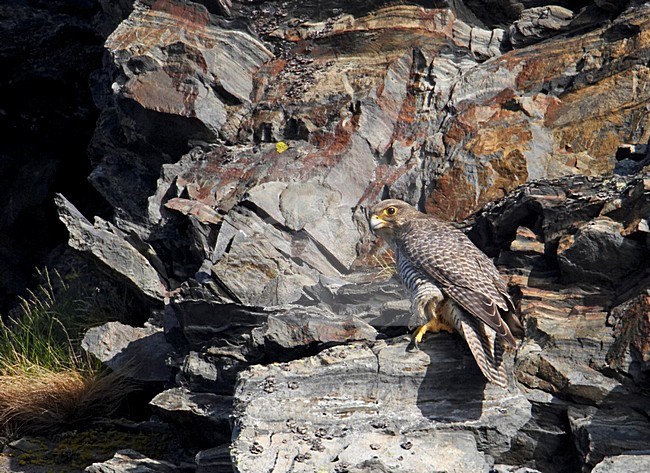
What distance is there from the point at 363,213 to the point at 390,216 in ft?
3.29

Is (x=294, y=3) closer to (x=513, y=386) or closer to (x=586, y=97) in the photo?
(x=586, y=97)

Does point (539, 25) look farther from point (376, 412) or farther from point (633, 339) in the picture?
point (376, 412)

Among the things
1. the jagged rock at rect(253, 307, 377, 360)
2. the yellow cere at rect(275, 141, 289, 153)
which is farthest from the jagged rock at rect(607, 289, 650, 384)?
the yellow cere at rect(275, 141, 289, 153)

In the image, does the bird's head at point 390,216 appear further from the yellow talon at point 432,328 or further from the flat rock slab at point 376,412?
the flat rock slab at point 376,412

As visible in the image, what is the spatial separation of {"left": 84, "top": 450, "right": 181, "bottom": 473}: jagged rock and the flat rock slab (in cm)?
139

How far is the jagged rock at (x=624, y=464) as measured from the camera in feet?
17.7

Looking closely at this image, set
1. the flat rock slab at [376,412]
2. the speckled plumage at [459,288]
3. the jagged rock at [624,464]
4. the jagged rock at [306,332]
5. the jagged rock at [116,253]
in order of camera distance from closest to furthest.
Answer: the jagged rock at [624,464] < the flat rock slab at [376,412] < the speckled plumage at [459,288] < the jagged rock at [306,332] < the jagged rock at [116,253]

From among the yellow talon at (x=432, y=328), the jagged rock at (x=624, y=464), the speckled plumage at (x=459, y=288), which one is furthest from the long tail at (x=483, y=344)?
the jagged rock at (x=624, y=464)

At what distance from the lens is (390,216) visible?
28.1 ft

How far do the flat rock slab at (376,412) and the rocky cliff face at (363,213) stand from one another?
2 centimetres

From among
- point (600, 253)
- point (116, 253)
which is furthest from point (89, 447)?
point (600, 253)

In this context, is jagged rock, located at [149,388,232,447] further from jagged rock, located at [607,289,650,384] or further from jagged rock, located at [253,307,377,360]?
jagged rock, located at [607,289,650,384]

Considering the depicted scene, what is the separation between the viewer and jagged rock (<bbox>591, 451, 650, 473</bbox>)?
5398 mm

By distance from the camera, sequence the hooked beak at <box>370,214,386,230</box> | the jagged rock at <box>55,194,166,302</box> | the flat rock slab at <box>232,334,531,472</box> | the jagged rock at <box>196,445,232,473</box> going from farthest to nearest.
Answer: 1. the jagged rock at <box>55,194,166,302</box>
2. the hooked beak at <box>370,214,386,230</box>
3. the jagged rock at <box>196,445,232,473</box>
4. the flat rock slab at <box>232,334,531,472</box>
